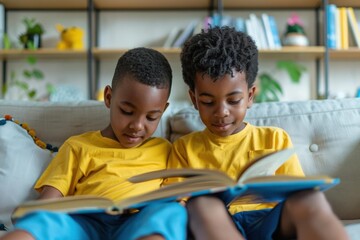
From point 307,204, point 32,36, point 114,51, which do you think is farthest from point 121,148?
point 32,36

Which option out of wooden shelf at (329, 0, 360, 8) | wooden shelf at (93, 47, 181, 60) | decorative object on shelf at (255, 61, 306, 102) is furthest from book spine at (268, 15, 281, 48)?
wooden shelf at (93, 47, 181, 60)

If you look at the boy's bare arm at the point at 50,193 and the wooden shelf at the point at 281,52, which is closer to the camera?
the boy's bare arm at the point at 50,193

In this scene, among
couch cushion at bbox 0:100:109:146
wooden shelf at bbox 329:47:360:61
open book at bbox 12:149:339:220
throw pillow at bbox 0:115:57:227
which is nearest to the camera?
open book at bbox 12:149:339:220

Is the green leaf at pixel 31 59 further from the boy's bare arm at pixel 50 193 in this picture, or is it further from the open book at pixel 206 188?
the open book at pixel 206 188

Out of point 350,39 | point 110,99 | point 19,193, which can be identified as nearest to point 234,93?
point 110,99

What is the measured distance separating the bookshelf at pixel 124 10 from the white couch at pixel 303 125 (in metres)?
1.37

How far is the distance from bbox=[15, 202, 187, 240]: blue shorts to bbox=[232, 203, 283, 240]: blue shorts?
0.70 ft

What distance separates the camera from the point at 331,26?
3051 millimetres

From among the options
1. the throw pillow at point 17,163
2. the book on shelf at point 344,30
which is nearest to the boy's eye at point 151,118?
the throw pillow at point 17,163

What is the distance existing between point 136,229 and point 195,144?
0.49 metres

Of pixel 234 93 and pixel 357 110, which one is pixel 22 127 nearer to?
pixel 234 93

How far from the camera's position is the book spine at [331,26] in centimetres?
304

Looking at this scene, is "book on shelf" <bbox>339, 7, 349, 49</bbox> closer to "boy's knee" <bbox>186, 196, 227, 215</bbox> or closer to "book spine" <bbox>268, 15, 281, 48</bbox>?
"book spine" <bbox>268, 15, 281, 48</bbox>

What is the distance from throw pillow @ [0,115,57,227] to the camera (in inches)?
58.9
